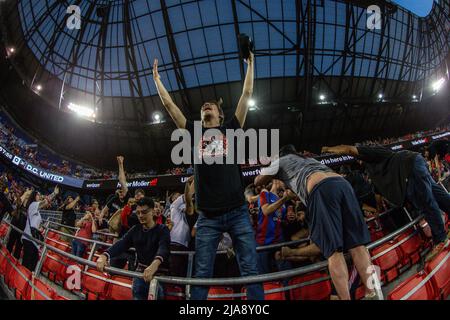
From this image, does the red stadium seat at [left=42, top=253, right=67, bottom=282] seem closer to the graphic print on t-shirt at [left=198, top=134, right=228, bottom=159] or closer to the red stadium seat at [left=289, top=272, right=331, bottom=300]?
the graphic print on t-shirt at [left=198, top=134, right=228, bottom=159]

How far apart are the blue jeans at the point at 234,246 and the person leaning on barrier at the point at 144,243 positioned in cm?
60

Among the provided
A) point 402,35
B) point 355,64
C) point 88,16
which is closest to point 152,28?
point 88,16

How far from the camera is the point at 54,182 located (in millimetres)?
14195

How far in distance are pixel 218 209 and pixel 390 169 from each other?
2.12 meters

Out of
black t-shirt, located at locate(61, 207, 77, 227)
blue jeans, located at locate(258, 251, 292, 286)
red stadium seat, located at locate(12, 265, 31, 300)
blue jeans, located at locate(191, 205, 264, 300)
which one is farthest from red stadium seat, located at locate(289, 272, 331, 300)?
black t-shirt, located at locate(61, 207, 77, 227)

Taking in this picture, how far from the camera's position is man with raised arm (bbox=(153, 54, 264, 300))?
1596mm

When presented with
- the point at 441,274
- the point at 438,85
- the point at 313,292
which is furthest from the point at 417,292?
the point at 438,85

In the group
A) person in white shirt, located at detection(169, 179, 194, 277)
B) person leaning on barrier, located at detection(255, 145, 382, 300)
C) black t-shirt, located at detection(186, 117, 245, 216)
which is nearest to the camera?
person leaning on barrier, located at detection(255, 145, 382, 300)

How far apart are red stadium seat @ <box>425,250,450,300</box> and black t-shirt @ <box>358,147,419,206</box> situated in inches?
22.7

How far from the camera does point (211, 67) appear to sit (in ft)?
43.7

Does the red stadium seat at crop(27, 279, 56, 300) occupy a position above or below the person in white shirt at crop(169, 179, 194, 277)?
below

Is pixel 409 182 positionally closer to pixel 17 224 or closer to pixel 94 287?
pixel 94 287

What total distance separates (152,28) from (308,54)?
Answer: 25.9 feet

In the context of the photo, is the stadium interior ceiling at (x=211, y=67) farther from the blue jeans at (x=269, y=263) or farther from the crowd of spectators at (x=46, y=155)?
the blue jeans at (x=269, y=263)
